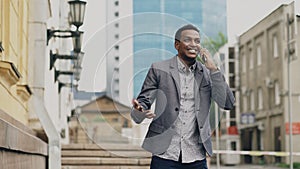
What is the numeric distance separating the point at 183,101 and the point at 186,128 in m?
0.10

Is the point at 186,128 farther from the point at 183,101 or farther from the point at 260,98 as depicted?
the point at 260,98

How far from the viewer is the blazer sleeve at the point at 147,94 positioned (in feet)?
10.0

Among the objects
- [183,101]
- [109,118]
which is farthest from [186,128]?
[109,118]

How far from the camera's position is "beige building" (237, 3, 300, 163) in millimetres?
29125

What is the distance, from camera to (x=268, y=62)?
33469 mm

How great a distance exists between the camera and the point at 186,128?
3135mm

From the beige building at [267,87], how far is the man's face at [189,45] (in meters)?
22.5

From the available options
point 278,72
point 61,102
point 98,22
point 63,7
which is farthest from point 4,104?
point 278,72

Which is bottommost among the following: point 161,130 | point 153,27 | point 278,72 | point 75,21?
point 161,130

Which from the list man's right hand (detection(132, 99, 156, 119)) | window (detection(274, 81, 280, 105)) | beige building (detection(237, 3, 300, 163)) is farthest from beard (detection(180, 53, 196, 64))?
window (detection(274, 81, 280, 105))

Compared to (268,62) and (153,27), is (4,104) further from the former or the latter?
(268,62)

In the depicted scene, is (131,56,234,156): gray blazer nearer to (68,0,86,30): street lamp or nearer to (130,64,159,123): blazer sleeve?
(130,64,159,123): blazer sleeve

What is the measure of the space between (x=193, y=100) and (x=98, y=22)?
121 centimetres

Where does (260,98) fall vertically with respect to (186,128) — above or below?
above
